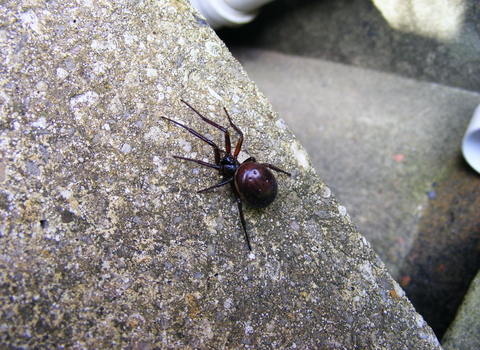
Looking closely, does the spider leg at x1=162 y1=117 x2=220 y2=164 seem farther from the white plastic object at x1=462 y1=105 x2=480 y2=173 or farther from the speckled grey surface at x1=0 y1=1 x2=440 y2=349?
the white plastic object at x1=462 y1=105 x2=480 y2=173

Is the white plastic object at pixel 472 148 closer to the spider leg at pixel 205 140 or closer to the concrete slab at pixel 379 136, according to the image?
the concrete slab at pixel 379 136

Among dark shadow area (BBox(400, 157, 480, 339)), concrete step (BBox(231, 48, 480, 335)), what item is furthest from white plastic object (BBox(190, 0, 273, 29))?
dark shadow area (BBox(400, 157, 480, 339))

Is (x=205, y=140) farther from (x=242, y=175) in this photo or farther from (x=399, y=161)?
(x=399, y=161)

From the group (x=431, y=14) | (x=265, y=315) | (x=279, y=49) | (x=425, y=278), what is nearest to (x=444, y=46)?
(x=431, y=14)

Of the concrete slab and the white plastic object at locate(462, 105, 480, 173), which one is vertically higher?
the white plastic object at locate(462, 105, 480, 173)

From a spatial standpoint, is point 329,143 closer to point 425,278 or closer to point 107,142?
point 425,278

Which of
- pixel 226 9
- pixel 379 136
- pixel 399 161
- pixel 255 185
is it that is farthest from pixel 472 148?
pixel 226 9
